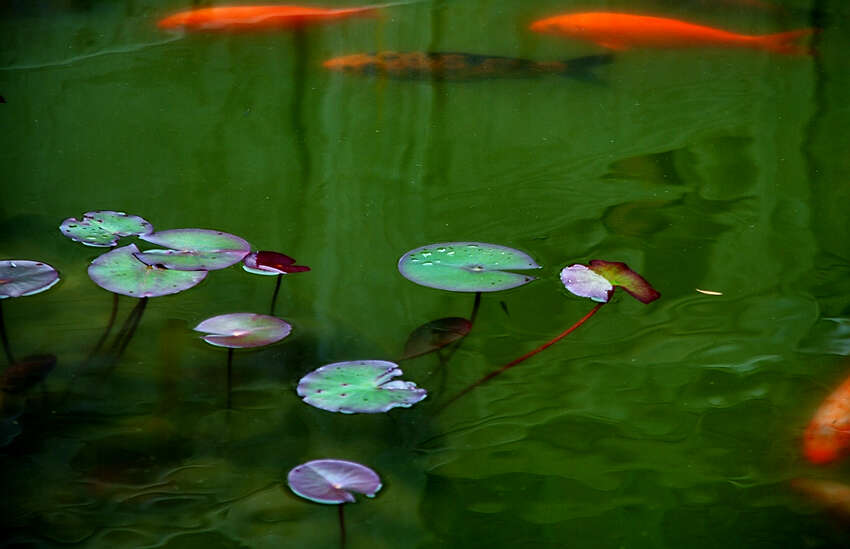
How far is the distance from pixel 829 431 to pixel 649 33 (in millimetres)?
1554

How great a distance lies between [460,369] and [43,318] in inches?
21.2

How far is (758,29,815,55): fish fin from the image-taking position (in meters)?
2.21

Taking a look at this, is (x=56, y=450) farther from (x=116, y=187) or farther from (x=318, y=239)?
(x=116, y=187)

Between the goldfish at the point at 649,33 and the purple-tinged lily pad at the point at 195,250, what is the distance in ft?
4.31

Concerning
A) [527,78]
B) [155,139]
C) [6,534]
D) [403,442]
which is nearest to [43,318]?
[6,534]

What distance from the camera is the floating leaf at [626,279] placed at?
1.21 m

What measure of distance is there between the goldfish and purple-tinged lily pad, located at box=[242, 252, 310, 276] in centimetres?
130

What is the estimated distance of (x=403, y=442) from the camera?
96cm

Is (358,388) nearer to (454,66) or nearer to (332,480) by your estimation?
(332,480)

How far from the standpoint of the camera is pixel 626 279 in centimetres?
122

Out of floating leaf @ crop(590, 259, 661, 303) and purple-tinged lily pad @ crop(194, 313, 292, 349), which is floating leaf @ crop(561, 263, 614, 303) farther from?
purple-tinged lily pad @ crop(194, 313, 292, 349)

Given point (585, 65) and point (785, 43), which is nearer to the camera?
point (585, 65)

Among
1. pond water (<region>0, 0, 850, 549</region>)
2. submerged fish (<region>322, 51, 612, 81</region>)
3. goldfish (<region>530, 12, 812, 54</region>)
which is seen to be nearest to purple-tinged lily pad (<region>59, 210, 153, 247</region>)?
pond water (<region>0, 0, 850, 549</region>)

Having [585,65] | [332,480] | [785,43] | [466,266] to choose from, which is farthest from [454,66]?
[332,480]
